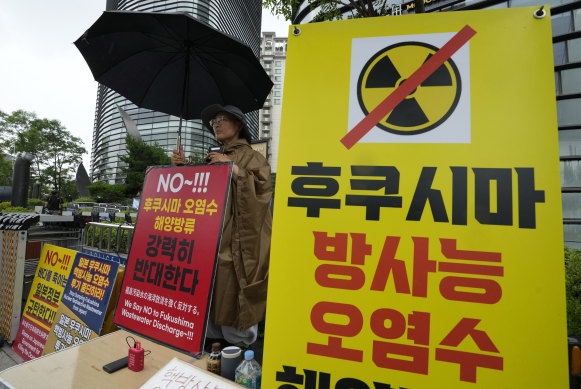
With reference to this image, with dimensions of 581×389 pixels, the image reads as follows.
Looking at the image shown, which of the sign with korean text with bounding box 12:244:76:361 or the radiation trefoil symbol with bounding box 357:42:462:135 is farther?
the sign with korean text with bounding box 12:244:76:361

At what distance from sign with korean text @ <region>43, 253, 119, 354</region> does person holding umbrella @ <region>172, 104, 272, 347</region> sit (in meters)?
0.88

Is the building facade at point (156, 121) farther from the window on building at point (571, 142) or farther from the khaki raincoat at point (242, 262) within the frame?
the khaki raincoat at point (242, 262)

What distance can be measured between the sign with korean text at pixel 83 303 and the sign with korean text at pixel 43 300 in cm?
13

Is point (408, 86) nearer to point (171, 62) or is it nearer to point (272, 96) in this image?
point (171, 62)

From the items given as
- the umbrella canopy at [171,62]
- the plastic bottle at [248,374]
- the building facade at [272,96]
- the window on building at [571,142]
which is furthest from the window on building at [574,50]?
the building facade at [272,96]

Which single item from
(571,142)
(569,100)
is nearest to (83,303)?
(571,142)

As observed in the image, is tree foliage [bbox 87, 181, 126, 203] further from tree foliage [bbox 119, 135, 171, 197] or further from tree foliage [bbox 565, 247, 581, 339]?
tree foliage [bbox 565, 247, 581, 339]

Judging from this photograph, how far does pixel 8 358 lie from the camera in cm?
253

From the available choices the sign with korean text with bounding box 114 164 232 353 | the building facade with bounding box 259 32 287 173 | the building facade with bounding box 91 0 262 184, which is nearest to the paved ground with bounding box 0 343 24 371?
the sign with korean text with bounding box 114 164 232 353

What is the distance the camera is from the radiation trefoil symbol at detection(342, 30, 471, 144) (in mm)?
846

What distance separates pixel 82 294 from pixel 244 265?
1458 millimetres

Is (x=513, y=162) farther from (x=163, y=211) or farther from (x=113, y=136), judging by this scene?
(x=113, y=136)

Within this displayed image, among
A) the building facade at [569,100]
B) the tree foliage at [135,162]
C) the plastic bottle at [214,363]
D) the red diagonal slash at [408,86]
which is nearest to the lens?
the red diagonal slash at [408,86]

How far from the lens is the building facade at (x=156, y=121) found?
32969 mm
